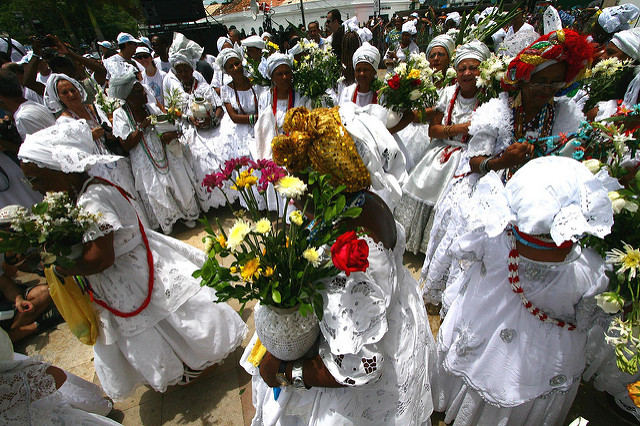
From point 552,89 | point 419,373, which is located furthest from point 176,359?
point 552,89

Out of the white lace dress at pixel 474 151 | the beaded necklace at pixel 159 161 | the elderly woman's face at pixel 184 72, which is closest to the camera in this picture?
the white lace dress at pixel 474 151

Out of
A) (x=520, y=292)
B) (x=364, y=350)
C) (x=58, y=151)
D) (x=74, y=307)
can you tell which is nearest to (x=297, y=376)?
(x=364, y=350)

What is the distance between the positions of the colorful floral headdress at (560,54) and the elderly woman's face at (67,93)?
15.8 feet

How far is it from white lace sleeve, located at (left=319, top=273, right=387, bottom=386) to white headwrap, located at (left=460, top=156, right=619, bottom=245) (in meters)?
0.63

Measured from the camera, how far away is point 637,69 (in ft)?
10.3

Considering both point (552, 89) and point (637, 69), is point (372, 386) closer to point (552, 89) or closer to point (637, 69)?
point (552, 89)

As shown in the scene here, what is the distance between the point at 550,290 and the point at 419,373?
0.80 meters

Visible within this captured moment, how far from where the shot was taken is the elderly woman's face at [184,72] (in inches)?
227

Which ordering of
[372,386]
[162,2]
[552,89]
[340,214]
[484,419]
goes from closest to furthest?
[340,214], [372,386], [484,419], [552,89], [162,2]

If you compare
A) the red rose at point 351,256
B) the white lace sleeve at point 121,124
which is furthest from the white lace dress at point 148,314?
the white lace sleeve at point 121,124

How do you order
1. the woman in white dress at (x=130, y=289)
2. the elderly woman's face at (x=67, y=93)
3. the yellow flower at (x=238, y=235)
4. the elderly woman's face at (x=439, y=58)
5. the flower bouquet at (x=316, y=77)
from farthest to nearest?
the elderly woman's face at (x=439, y=58) < the flower bouquet at (x=316, y=77) < the elderly woman's face at (x=67, y=93) < the woman in white dress at (x=130, y=289) < the yellow flower at (x=238, y=235)

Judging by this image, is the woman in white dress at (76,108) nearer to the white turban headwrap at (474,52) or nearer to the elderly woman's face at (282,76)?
the elderly woman's face at (282,76)

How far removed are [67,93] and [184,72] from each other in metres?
2.36

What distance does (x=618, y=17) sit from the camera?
16.9 ft
